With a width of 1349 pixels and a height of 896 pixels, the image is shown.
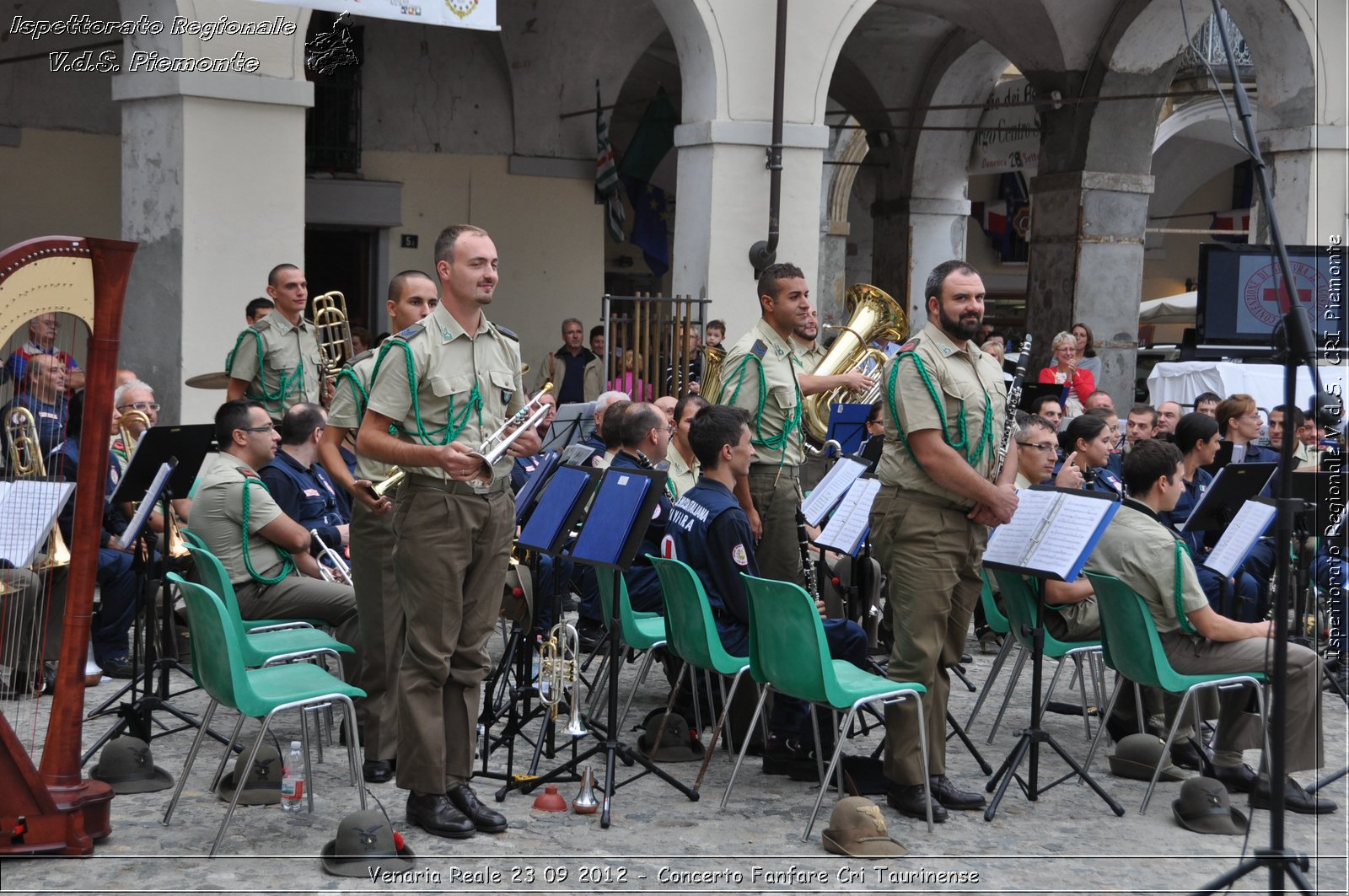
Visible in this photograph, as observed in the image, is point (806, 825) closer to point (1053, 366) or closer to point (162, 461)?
point (162, 461)

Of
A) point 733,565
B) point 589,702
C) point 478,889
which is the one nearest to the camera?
point 478,889

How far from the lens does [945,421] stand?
5.36 metres

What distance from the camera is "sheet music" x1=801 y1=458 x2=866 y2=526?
6.76 m

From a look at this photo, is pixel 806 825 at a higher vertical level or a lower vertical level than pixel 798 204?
lower

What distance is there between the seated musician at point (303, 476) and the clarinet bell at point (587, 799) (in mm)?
1938

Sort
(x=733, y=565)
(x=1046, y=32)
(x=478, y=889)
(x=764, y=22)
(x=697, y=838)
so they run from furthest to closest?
(x=1046, y=32)
(x=764, y=22)
(x=733, y=565)
(x=697, y=838)
(x=478, y=889)

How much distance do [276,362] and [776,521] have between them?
3383 mm

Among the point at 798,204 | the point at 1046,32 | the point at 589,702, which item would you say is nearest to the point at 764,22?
the point at 798,204

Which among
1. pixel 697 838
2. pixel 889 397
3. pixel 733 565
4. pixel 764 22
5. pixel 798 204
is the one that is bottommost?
pixel 697 838

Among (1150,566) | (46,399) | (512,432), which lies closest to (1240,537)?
(1150,566)

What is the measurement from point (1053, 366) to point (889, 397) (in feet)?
25.6

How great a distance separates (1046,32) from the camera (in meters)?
15.8

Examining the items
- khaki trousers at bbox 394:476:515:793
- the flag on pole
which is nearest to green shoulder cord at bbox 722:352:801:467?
khaki trousers at bbox 394:476:515:793

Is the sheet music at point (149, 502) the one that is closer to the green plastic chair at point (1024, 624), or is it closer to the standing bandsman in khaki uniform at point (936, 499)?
the standing bandsman in khaki uniform at point (936, 499)
